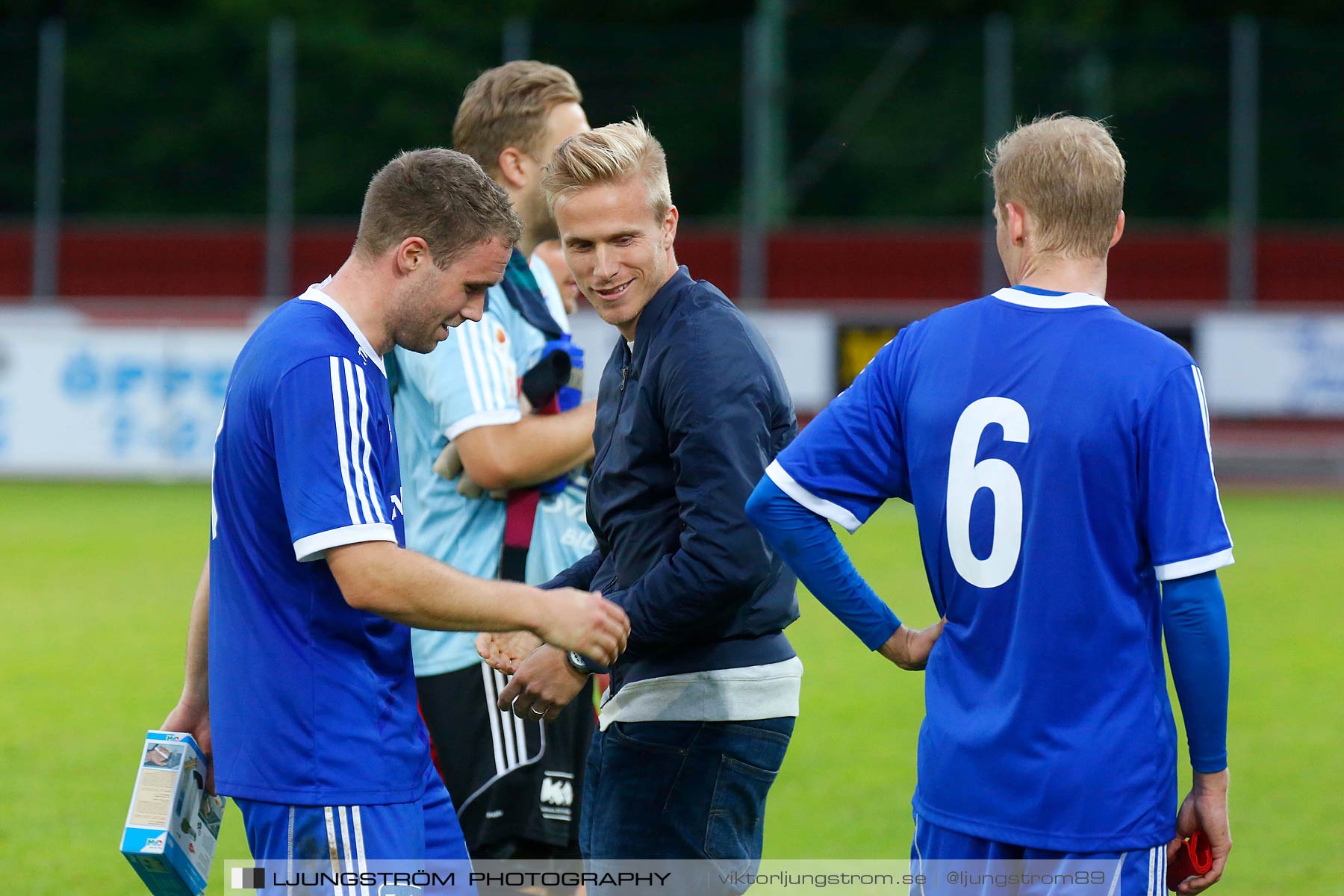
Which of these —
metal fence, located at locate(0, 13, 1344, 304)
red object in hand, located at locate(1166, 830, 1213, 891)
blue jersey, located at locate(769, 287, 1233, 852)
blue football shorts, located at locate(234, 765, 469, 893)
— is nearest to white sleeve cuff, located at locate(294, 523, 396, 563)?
blue football shorts, located at locate(234, 765, 469, 893)

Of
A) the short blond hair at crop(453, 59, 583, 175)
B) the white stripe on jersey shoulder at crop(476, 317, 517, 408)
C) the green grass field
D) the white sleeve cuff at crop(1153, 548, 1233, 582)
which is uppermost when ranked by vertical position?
the short blond hair at crop(453, 59, 583, 175)

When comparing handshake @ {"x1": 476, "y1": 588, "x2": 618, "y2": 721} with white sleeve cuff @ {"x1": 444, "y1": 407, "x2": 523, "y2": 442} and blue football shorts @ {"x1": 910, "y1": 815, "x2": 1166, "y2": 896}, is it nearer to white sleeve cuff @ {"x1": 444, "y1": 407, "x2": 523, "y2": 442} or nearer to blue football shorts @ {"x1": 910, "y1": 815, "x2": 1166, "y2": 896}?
white sleeve cuff @ {"x1": 444, "y1": 407, "x2": 523, "y2": 442}

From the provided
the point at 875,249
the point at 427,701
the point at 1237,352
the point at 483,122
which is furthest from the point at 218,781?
the point at 875,249

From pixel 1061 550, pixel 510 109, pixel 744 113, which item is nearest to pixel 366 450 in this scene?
pixel 1061 550

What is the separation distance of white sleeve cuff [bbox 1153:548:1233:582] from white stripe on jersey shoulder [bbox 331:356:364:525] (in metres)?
1.42

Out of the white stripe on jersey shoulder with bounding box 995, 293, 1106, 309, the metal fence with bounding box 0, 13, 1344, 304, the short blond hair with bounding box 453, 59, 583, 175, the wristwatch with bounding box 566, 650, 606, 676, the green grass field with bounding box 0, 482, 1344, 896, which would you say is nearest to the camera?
the white stripe on jersey shoulder with bounding box 995, 293, 1106, 309

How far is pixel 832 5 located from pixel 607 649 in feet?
108

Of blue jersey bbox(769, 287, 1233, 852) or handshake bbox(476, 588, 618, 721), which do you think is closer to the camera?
blue jersey bbox(769, 287, 1233, 852)

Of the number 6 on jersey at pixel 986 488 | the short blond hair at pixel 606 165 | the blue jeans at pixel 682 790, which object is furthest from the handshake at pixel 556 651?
the short blond hair at pixel 606 165

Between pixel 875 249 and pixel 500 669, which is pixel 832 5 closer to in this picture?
pixel 875 249

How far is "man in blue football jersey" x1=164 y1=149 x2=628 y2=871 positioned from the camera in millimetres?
2879

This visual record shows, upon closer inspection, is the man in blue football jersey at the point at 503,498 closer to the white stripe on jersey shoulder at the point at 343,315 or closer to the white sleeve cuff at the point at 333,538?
the white stripe on jersey shoulder at the point at 343,315

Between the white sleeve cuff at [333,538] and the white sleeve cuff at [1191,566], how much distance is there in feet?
4.55

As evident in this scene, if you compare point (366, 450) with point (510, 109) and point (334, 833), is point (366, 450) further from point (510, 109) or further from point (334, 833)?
point (510, 109)
